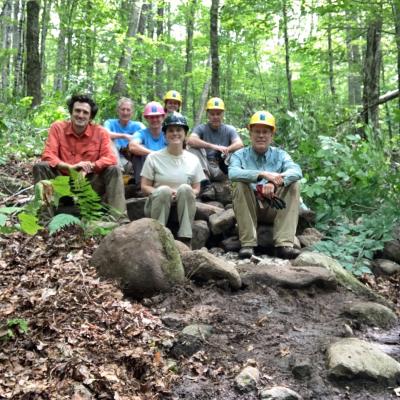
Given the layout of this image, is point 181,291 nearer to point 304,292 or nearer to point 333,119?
point 304,292

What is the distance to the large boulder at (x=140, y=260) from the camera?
448cm

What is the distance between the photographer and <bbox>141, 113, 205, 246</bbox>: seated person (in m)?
5.85

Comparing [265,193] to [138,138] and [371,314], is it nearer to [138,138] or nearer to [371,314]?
[371,314]

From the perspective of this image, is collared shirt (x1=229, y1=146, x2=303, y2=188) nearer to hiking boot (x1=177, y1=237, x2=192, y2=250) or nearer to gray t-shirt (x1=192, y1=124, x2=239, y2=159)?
hiking boot (x1=177, y1=237, x2=192, y2=250)

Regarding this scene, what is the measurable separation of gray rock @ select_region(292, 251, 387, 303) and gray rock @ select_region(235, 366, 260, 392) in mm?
2121

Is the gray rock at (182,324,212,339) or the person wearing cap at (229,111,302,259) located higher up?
the person wearing cap at (229,111,302,259)

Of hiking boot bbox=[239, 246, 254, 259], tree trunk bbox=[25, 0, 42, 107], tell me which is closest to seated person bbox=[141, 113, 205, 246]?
hiking boot bbox=[239, 246, 254, 259]

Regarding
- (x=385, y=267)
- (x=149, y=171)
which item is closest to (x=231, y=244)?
(x=149, y=171)

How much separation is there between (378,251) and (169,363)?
3.91 m

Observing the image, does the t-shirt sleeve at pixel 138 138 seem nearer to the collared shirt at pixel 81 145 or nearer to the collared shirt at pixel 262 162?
the collared shirt at pixel 81 145

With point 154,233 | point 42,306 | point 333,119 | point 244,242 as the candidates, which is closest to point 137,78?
point 333,119

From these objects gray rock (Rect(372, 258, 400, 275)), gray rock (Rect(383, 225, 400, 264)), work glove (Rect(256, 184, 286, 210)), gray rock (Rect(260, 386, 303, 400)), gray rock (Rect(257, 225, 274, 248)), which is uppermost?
work glove (Rect(256, 184, 286, 210))

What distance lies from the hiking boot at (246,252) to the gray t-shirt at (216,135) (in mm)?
2434

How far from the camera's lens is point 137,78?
14023 millimetres
